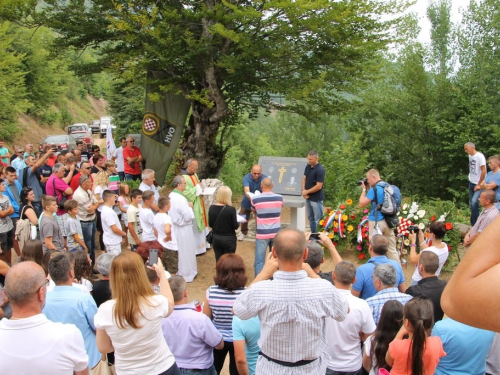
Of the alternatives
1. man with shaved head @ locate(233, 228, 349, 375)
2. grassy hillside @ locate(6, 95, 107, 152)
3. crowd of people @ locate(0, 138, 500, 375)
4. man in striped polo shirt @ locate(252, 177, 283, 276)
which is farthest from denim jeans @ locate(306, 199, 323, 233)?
grassy hillside @ locate(6, 95, 107, 152)

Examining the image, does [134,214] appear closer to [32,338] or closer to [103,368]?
[103,368]

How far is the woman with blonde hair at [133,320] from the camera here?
3.10m

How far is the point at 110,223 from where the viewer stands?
7574 millimetres

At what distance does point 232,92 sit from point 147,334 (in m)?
9.68

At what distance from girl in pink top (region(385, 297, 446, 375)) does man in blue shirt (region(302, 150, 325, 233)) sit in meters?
6.24

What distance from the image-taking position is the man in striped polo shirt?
292 inches

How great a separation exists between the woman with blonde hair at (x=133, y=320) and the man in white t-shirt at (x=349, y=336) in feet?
4.71

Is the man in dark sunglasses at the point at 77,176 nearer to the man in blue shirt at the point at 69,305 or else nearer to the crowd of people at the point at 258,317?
the crowd of people at the point at 258,317

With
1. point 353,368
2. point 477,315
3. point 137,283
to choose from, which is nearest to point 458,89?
point 353,368

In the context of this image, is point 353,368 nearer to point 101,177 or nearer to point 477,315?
point 477,315

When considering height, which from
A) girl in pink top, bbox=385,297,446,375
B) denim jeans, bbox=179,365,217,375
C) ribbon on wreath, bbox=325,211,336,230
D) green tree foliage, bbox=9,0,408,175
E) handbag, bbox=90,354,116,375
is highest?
green tree foliage, bbox=9,0,408,175

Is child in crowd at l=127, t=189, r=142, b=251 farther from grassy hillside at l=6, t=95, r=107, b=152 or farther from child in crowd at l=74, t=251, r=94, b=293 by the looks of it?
grassy hillside at l=6, t=95, r=107, b=152

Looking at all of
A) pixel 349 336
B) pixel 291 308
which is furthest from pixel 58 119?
pixel 291 308

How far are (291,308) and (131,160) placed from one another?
1051 centimetres
